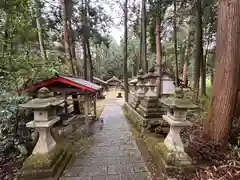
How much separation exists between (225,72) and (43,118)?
12.9ft

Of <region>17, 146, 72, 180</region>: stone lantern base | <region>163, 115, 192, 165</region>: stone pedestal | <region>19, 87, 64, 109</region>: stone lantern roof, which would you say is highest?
<region>19, 87, 64, 109</region>: stone lantern roof

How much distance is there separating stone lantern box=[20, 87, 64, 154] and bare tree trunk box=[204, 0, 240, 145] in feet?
11.6

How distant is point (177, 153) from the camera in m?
3.50

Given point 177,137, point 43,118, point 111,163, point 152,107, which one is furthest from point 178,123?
point 152,107

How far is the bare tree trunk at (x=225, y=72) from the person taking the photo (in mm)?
3762

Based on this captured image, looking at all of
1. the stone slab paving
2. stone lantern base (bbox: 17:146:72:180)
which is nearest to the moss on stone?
stone lantern base (bbox: 17:146:72:180)

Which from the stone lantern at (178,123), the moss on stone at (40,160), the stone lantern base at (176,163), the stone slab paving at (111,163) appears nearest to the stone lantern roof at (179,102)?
the stone lantern at (178,123)

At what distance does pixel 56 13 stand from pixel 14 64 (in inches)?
243

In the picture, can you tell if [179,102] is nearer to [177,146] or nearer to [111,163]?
[177,146]

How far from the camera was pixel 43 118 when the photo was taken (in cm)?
370

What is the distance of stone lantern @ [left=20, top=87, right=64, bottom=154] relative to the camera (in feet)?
12.0

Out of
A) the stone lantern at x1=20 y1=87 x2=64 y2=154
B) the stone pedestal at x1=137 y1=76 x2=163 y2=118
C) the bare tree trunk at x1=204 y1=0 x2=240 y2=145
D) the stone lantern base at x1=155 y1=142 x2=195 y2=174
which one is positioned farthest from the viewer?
the stone pedestal at x1=137 y1=76 x2=163 y2=118

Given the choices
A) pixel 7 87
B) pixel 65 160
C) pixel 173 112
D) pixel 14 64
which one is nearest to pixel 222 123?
pixel 173 112

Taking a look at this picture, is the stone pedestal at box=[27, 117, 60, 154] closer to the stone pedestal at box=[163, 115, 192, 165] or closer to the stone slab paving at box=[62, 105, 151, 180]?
the stone slab paving at box=[62, 105, 151, 180]
